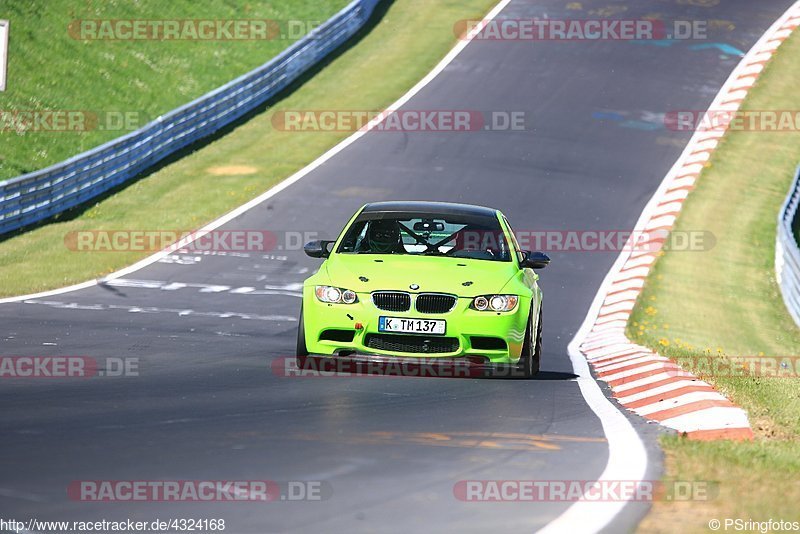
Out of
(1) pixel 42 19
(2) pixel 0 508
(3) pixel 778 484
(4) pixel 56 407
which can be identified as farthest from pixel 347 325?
(1) pixel 42 19

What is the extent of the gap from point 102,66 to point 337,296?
25476 millimetres

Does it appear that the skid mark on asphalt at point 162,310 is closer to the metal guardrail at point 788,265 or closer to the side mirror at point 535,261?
the side mirror at point 535,261

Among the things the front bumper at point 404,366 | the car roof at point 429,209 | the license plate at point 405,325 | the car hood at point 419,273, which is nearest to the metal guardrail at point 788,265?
the car roof at point 429,209

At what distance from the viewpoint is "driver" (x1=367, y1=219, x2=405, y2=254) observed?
12305 millimetres

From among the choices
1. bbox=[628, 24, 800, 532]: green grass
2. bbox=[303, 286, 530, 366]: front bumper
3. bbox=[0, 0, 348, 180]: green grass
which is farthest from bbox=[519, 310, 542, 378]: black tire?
bbox=[0, 0, 348, 180]: green grass

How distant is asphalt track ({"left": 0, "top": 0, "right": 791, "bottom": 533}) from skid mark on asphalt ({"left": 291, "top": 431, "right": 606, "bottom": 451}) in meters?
0.02

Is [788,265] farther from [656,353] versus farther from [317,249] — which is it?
[317,249]

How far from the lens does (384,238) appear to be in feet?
40.7

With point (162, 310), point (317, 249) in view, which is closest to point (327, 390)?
point (317, 249)

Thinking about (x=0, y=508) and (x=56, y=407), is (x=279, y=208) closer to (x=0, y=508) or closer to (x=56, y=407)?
(x=56, y=407)

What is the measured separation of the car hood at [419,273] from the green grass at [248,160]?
8090 mm

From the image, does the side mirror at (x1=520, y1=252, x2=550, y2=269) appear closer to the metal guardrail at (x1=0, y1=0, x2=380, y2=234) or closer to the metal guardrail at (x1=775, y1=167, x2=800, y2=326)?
the metal guardrail at (x1=775, y1=167, x2=800, y2=326)

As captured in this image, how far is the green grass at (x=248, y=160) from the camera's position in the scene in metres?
21.6

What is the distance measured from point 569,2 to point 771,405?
30.6m
